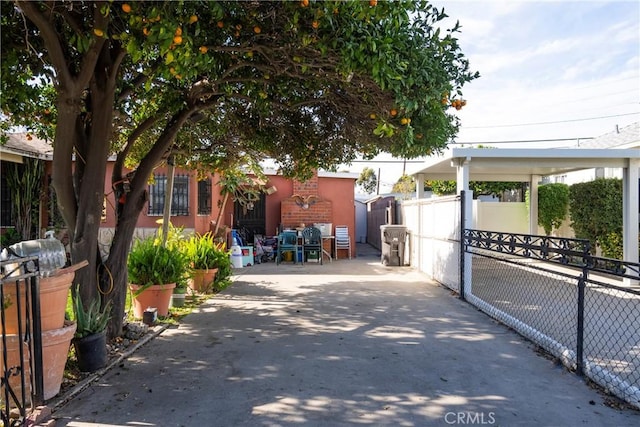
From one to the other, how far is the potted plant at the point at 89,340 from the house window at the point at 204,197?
8.65m

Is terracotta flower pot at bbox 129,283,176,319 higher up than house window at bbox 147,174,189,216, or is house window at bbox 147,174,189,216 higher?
house window at bbox 147,174,189,216

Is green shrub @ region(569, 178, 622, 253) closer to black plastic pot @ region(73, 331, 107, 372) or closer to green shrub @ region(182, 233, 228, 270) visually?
green shrub @ region(182, 233, 228, 270)

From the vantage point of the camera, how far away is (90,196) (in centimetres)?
475

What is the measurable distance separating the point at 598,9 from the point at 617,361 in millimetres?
6638

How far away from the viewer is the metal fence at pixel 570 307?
3977 millimetres

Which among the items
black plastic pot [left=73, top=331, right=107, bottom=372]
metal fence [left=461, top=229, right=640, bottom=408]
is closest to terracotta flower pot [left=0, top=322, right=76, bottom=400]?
black plastic pot [left=73, top=331, right=107, bottom=372]

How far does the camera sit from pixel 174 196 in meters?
12.2

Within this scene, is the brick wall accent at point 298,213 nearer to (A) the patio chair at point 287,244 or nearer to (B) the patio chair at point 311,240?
(A) the patio chair at point 287,244

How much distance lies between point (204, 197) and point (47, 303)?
10034 millimetres

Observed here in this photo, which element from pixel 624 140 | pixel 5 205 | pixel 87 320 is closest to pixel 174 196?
pixel 5 205

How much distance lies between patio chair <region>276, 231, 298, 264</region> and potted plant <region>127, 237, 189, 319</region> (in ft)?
21.3

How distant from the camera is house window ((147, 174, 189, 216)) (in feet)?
39.8

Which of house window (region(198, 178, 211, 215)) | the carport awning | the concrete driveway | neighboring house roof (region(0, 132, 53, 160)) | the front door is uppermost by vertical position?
neighboring house roof (region(0, 132, 53, 160))

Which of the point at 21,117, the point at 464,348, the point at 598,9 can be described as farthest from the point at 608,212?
the point at 21,117
